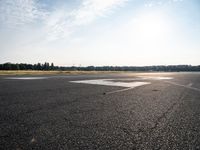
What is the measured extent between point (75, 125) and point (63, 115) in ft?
3.18

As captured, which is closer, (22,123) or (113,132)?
(113,132)

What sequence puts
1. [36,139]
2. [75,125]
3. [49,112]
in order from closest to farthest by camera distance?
1. [36,139]
2. [75,125]
3. [49,112]

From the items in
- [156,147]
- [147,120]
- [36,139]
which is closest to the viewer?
[156,147]

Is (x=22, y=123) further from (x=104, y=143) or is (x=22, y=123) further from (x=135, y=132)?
(x=135, y=132)

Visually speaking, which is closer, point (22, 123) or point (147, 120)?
point (22, 123)

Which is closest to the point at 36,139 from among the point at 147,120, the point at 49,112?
the point at 49,112

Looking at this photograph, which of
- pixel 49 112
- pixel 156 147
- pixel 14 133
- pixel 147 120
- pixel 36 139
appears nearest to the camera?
pixel 156 147

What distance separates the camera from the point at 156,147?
10.0 feet

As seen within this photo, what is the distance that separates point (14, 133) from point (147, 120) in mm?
2800

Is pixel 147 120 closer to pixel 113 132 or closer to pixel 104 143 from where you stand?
pixel 113 132

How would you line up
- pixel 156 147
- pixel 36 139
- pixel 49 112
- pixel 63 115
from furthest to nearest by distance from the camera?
pixel 49 112 < pixel 63 115 < pixel 36 139 < pixel 156 147

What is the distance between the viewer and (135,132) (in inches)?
150

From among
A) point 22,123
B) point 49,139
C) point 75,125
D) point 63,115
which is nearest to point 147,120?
point 75,125

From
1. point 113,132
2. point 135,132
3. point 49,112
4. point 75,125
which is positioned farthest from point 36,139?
point 49,112
